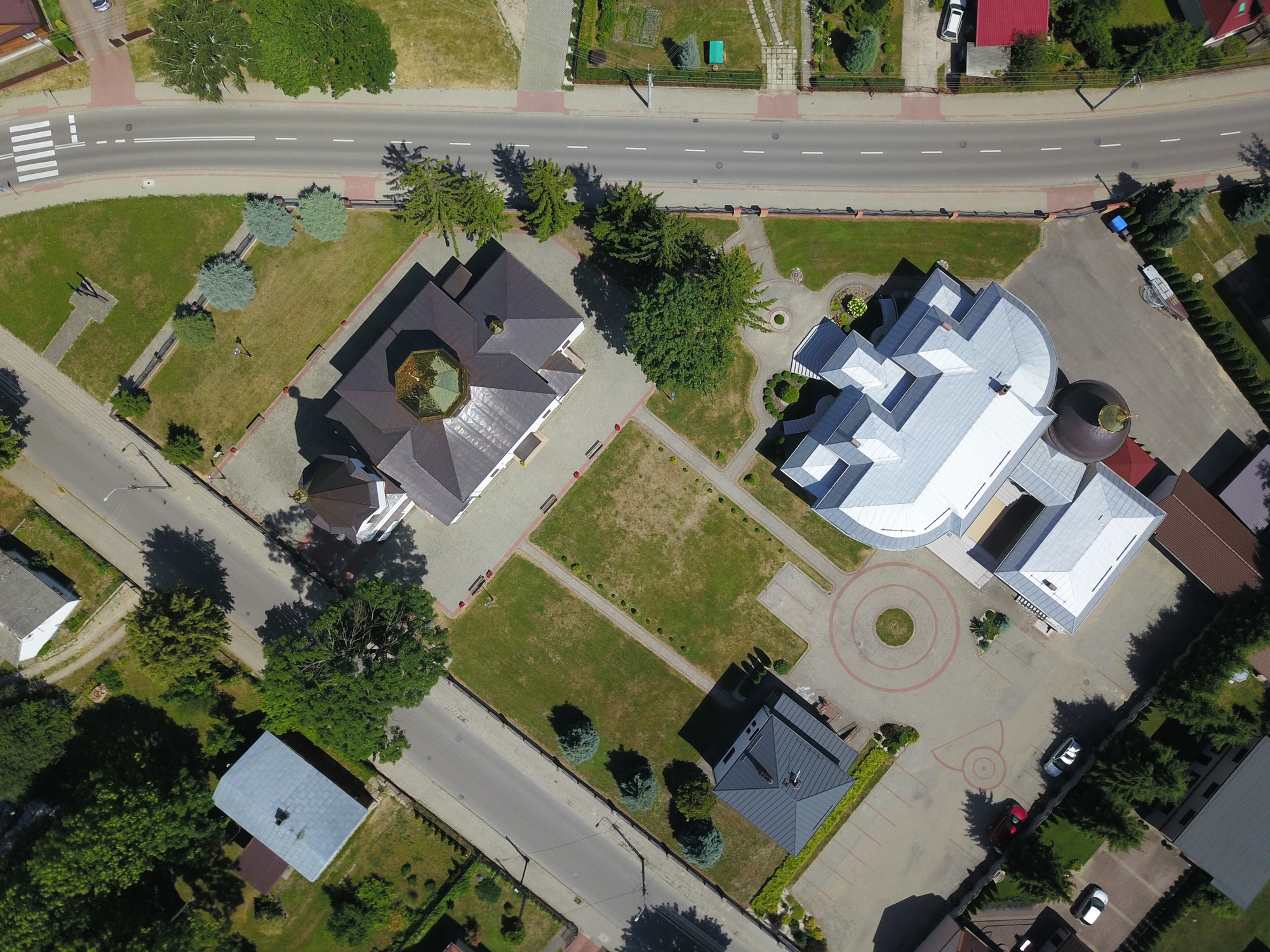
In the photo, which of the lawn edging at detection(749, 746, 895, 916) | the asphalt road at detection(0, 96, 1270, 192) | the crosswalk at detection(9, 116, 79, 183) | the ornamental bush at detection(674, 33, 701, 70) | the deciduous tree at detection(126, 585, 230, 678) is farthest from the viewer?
the crosswalk at detection(9, 116, 79, 183)

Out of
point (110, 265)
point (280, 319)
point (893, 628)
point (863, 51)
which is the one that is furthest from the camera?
point (110, 265)

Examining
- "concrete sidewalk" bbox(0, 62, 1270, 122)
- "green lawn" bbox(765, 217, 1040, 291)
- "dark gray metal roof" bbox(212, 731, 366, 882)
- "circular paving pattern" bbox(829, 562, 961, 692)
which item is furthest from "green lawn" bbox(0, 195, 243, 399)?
"circular paving pattern" bbox(829, 562, 961, 692)

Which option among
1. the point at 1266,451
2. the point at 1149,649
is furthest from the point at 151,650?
the point at 1266,451

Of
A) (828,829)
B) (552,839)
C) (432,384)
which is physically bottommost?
(552,839)

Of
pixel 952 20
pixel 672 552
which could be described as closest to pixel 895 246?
pixel 952 20

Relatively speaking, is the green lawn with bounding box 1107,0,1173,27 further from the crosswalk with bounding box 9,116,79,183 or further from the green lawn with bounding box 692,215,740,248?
the crosswalk with bounding box 9,116,79,183

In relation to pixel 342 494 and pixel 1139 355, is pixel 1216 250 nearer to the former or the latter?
pixel 1139 355

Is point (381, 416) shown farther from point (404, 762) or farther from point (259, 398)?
point (404, 762)
